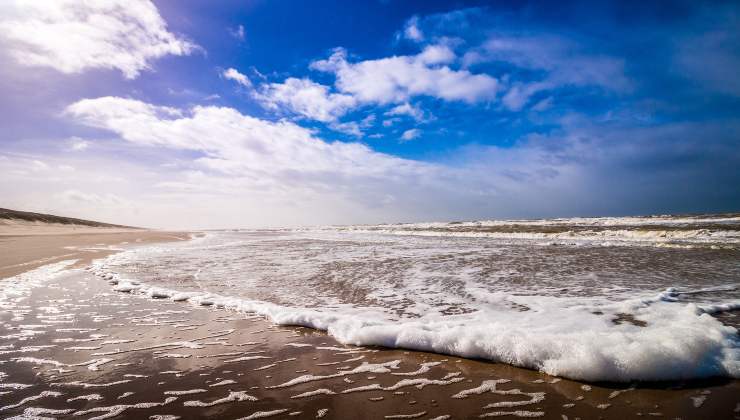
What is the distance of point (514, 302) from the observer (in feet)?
20.0

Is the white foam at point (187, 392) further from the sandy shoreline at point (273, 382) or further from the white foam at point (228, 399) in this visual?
the white foam at point (228, 399)

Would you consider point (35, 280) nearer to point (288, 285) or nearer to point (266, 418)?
point (288, 285)

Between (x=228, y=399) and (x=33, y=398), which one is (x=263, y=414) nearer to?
(x=228, y=399)

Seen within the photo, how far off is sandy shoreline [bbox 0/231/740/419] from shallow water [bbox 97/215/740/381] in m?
0.24

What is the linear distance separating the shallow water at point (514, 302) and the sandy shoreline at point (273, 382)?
0.24 metres

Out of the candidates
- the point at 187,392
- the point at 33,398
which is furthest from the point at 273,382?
the point at 33,398

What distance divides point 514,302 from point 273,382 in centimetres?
446

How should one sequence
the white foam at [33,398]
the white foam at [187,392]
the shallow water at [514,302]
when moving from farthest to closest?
the shallow water at [514,302] → the white foam at [187,392] → the white foam at [33,398]

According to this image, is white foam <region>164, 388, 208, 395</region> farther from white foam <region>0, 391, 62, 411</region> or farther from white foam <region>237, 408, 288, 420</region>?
white foam <region>0, 391, 62, 411</region>

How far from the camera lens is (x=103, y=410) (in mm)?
2859

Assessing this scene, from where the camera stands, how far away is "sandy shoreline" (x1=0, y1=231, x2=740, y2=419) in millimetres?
2832

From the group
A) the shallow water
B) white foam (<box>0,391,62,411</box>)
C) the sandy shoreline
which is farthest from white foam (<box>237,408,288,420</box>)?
white foam (<box>0,391,62,411</box>)

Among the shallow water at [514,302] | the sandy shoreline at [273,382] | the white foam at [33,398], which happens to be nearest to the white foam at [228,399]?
the sandy shoreline at [273,382]

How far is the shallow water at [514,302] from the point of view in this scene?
359 cm
